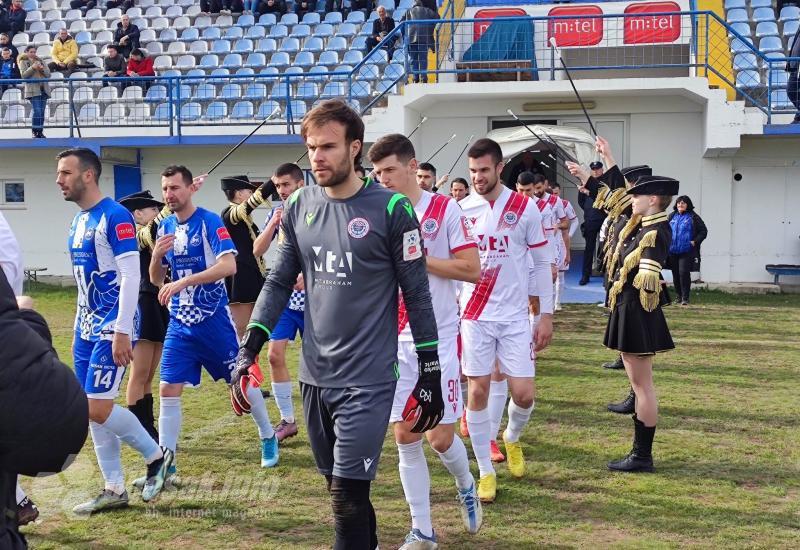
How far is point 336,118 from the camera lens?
385cm

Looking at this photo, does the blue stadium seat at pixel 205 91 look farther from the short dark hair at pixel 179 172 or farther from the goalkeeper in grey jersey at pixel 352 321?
the goalkeeper in grey jersey at pixel 352 321

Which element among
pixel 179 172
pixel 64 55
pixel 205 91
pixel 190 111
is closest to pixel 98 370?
pixel 179 172

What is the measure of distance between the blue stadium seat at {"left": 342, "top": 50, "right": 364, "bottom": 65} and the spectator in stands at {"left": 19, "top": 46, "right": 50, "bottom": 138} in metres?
6.86

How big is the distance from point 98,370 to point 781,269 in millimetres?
15947

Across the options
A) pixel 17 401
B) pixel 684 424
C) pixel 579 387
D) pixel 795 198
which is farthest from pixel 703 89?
pixel 17 401

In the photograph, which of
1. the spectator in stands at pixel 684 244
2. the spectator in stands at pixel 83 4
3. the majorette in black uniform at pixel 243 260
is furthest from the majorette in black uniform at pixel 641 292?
the spectator in stands at pixel 83 4

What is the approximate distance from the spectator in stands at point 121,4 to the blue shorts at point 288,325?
19950 millimetres

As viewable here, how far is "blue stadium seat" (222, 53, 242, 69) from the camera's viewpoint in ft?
71.2

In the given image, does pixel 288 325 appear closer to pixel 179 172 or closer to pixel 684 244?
pixel 179 172

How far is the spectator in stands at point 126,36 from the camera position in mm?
21513

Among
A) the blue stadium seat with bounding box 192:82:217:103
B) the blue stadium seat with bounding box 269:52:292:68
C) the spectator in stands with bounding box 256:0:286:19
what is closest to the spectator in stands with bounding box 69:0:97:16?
the spectator in stands with bounding box 256:0:286:19

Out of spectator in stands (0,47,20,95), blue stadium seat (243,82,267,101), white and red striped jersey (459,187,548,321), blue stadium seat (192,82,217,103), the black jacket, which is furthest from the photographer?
spectator in stands (0,47,20,95)

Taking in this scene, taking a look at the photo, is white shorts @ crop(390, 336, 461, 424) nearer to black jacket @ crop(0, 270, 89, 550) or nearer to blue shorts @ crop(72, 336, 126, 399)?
blue shorts @ crop(72, 336, 126, 399)

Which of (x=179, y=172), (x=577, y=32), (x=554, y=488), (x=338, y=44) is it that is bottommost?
(x=554, y=488)
